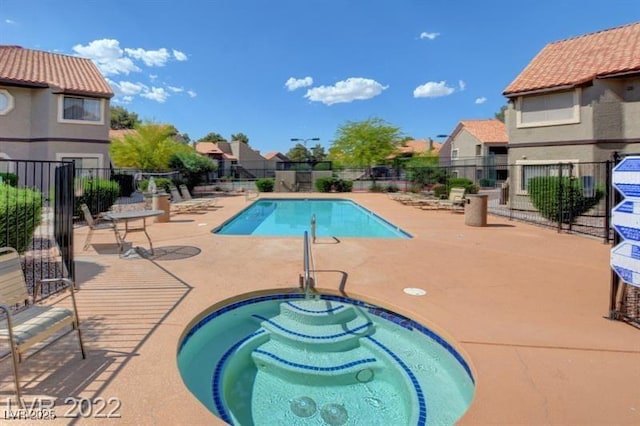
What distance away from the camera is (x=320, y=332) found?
4.47 m

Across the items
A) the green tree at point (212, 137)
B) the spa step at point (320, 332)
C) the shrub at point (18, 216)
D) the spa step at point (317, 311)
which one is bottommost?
the spa step at point (320, 332)

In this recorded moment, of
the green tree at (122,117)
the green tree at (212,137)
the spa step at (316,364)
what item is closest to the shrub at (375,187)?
the spa step at (316,364)

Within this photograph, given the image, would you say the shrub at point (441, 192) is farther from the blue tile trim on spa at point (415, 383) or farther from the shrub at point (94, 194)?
the blue tile trim on spa at point (415, 383)

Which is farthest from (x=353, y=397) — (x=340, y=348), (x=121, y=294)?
(x=121, y=294)

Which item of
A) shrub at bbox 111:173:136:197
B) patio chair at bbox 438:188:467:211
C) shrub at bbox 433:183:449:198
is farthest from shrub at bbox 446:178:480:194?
shrub at bbox 111:173:136:197

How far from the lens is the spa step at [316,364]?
3711 mm

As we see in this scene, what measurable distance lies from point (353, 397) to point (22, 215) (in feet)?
17.9

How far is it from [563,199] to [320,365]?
1028 centimetres

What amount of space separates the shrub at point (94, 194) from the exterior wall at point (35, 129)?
6.84 m

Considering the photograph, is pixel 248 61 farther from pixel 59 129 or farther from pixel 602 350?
pixel 602 350

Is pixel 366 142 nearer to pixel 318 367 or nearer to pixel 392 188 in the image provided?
pixel 392 188

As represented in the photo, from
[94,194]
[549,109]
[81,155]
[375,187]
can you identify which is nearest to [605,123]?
[549,109]

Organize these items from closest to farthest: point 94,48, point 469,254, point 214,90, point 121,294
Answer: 1. point 121,294
2. point 469,254
3. point 94,48
4. point 214,90

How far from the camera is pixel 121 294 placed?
4875 mm
